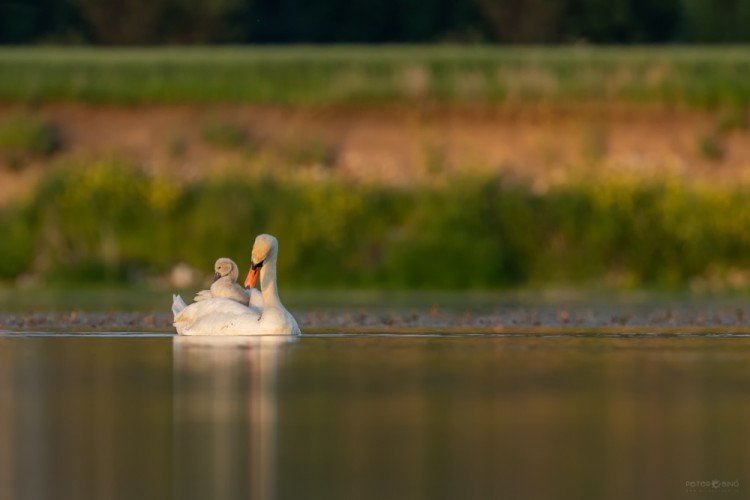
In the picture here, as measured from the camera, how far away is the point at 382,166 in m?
36.5

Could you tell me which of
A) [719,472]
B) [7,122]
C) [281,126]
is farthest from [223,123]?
[719,472]

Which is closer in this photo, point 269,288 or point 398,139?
point 269,288

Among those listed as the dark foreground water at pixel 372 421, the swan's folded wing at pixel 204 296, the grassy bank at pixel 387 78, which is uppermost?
the grassy bank at pixel 387 78

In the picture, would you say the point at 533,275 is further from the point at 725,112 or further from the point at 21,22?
the point at 21,22

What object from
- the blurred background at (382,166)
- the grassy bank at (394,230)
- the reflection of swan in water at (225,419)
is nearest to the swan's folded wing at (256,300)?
the reflection of swan in water at (225,419)

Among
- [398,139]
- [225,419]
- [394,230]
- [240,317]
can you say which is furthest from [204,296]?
[398,139]

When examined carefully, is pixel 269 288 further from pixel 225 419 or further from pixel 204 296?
pixel 225 419

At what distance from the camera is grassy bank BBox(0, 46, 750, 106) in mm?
37750

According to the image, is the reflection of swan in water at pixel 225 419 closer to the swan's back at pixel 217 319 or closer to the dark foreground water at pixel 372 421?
the dark foreground water at pixel 372 421

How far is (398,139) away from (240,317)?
19408 millimetres

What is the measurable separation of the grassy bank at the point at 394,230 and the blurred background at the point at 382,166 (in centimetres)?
3

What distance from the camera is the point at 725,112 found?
121 feet

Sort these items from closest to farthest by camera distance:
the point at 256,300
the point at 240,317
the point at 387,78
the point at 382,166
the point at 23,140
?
the point at 240,317
the point at 256,300
the point at 23,140
the point at 382,166
the point at 387,78

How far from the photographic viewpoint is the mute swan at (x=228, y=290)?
18938 millimetres
